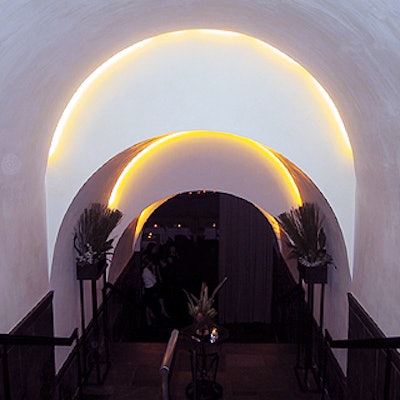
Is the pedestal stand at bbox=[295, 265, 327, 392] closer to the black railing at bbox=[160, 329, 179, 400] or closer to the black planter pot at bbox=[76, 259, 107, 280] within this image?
the black planter pot at bbox=[76, 259, 107, 280]

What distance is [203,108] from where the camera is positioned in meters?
4.82

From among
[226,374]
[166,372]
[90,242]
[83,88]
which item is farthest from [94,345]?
[166,372]

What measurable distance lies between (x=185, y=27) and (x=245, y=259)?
8.06 m

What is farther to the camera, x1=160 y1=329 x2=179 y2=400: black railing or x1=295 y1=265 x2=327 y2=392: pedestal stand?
x1=295 y1=265 x2=327 y2=392: pedestal stand

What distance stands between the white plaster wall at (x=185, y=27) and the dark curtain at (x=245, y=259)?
687 centimetres

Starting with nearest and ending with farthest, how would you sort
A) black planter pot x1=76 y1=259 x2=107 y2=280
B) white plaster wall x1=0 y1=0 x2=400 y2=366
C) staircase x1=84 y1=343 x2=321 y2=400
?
white plaster wall x1=0 y1=0 x2=400 y2=366
black planter pot x1=76 y1=259 x2=107 y2=280
staircase x1=84 y1=343 x2=321 y2=400

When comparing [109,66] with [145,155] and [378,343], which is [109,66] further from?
[378,343]

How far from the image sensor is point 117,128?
192 inches

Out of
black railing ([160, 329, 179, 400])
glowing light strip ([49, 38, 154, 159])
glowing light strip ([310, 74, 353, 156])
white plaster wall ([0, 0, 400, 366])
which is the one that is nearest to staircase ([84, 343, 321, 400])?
white plaster wall ([0, 0, 400, 366])

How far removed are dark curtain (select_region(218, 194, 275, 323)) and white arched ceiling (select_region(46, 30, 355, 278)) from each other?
6573 mm

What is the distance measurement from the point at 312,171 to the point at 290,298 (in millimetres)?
4154

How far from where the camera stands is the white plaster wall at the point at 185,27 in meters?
2.78

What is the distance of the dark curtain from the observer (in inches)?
456

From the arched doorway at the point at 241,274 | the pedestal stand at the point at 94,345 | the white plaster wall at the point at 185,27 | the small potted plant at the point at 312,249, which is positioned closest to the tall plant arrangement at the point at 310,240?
the small potted plant at the point at 312,249
